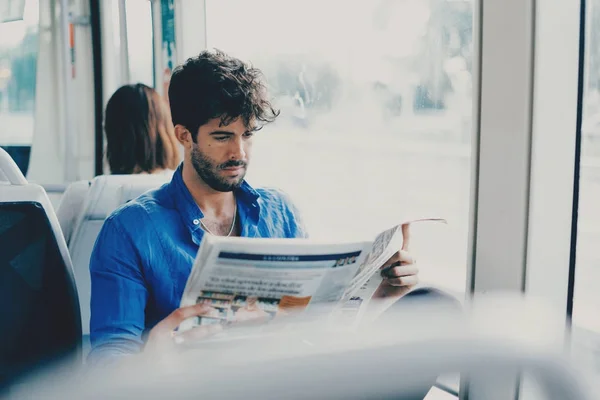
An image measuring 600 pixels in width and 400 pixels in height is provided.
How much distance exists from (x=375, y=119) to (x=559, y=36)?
2.60ft

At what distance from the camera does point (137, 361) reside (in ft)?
1.36

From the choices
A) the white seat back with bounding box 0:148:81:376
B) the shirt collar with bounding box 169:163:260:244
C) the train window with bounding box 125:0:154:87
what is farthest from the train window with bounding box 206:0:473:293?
the white seat back with bounding box 0:148:81:376

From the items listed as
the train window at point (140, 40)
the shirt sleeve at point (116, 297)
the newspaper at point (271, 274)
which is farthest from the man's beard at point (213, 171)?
the train window at point (140, 40)

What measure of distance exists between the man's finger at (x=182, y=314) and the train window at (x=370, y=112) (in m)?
0.37

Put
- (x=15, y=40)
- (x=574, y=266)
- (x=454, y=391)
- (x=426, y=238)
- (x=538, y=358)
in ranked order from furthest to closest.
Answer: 1. (x=15, y=40)
2. (x=426, y=238)
3. (x=454, y=391)
4. (x=574, y=266)
5. (x=538, y=358)

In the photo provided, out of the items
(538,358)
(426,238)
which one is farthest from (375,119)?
(538,358)

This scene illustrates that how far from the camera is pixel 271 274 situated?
1.03 m

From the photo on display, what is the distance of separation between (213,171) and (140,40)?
2291 mm

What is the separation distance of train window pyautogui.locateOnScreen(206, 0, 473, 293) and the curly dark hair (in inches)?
4.1

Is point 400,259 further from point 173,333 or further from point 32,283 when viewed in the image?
point 32,283

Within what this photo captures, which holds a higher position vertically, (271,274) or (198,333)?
(271,274)

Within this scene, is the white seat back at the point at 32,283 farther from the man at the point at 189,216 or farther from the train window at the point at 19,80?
the train window at the point at 19,80

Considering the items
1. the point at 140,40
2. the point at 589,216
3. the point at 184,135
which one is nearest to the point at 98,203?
the point at 184,135

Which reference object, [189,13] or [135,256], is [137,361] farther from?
[189,13]
